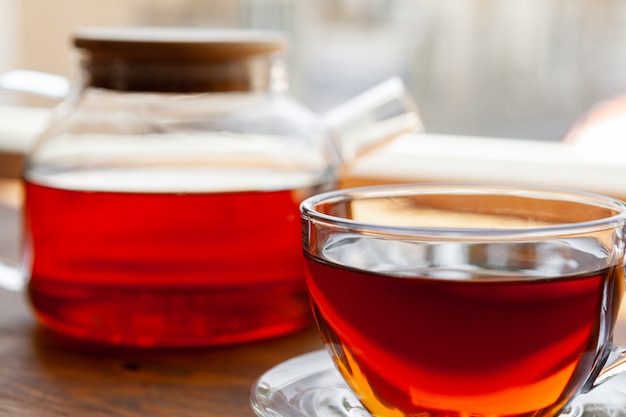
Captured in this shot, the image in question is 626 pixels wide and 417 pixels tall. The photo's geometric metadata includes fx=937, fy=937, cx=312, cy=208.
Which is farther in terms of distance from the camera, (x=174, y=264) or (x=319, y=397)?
(x=174, y=264)

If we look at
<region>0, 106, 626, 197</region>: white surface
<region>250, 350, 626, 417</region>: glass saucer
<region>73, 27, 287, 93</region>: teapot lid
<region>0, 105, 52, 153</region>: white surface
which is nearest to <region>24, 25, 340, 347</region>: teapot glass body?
<region>73, 27, 287, 93</region>: teapot lid

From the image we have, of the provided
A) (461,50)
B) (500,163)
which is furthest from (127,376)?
(461,50)

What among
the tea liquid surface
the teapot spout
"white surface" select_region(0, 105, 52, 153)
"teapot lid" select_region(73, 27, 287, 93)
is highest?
"teapot lid" select_region(73, 27, 287, 93)

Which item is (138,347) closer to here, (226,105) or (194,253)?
(194,253)

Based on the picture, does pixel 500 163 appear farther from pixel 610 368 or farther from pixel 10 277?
pixel 610 368

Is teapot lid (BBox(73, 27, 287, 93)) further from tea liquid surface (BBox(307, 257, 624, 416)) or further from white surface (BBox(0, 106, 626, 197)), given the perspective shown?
white surface (BBox(0, 106, 626, 197))

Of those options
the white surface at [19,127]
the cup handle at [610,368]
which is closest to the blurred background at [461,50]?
the white surface at [19,127]
